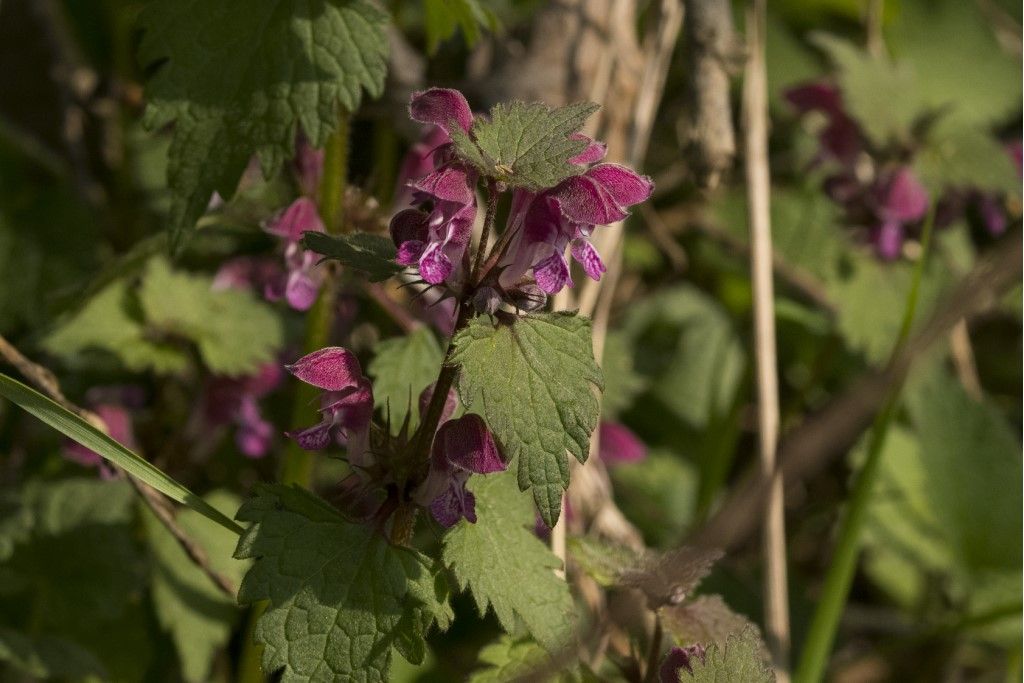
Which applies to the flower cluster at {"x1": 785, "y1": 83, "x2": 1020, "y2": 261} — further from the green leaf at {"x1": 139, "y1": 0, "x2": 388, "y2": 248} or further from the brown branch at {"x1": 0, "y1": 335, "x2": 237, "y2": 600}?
the brown branch at {"x1": 0, "y1": 335, "x2": 237, "y2": 600}

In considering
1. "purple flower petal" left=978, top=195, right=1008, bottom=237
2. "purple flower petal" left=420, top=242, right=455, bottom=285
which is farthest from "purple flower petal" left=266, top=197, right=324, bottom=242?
"purple flower petal" left=978, top=195, right=1008, bottom=237

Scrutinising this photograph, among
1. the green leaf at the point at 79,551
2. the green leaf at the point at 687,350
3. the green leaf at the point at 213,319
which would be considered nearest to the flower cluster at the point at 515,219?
the green leaf at the point at 213,319

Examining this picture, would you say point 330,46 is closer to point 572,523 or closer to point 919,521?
point 572,523

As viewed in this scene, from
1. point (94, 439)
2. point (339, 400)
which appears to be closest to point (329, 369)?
point (339, 400)

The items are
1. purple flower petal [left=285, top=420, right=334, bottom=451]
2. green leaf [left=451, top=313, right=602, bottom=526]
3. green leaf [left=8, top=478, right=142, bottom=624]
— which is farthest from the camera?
green leaf [left=8, top=478, right=142, bottom=624]

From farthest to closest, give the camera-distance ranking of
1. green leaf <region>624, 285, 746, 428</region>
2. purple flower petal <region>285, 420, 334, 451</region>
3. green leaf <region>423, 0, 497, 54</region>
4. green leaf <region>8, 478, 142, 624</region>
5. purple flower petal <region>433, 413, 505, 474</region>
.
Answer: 1. green leaf <region>624, 285, 746, 428</region>
2. green leaf <region>8, 478, 142, 624</region>
3. green leaf <region>423, 0, 497, 54</region>
4. purple flower petal <region>285, 420, 334, 451</region>
5. purple flower petal <region>433, 413, 505, 474</region>

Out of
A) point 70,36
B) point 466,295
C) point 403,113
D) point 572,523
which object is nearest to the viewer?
point 466,295

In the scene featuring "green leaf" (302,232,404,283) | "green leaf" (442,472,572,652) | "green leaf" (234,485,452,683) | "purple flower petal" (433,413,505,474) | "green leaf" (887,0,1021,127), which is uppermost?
"green leaf" (887,0,1021,127)

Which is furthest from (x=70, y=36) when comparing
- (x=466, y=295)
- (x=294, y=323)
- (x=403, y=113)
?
(x=466, y=295)
